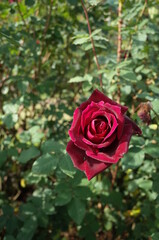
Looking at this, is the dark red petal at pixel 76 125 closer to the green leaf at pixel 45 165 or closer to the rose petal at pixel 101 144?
the rose petal at pixel 101 144

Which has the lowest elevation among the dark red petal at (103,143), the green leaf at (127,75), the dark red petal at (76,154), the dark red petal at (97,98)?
the dark red petal at (76,154)

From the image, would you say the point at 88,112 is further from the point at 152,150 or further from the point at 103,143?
the point at 152,150

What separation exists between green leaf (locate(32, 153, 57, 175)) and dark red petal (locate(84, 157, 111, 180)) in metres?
0.29

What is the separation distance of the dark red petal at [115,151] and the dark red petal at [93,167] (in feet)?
0.09

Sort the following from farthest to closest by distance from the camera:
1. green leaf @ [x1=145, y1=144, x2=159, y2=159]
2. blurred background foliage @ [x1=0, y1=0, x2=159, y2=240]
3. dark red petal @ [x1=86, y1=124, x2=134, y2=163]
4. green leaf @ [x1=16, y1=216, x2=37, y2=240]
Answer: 1. green leaf @ [x1=16, y1=216, x2=37, y2=240]
2. blurred background foliage @ [x1=0, y1=0, x2=159, y2=240]
3. green leaf @ [x1=145, y1=144, x2=159, y2=159]
4. dark red petal @ [x1=86, y1=124, x2=134, y2=163]

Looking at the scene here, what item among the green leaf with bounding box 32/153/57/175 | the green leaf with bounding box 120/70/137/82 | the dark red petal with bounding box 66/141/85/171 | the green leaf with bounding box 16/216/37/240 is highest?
the green leaf with bounding box 120/70/137/82

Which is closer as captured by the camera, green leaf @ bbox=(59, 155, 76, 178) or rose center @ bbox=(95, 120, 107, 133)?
rose center @ bbox=(95, 120, 107, 133)

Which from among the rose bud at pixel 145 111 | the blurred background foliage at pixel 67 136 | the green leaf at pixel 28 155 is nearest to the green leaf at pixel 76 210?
the blurred background foliage at pixel 67 136

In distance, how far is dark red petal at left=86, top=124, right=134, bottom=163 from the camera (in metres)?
0.69

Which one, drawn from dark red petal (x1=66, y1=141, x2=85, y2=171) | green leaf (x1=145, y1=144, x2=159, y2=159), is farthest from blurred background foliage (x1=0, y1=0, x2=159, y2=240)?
dark red petal (x1=66, y1=141, x2=85, y2=171)

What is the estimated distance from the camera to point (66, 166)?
0.95 m

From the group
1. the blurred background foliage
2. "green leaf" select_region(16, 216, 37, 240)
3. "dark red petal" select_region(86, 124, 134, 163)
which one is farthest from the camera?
"green leaf" select_region(16, 216, 37, 240)

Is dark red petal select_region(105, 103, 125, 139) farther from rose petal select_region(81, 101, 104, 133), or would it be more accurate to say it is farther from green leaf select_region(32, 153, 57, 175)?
green leaf select_region(32, 153, 57, 175)

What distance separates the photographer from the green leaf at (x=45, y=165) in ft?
3.24
